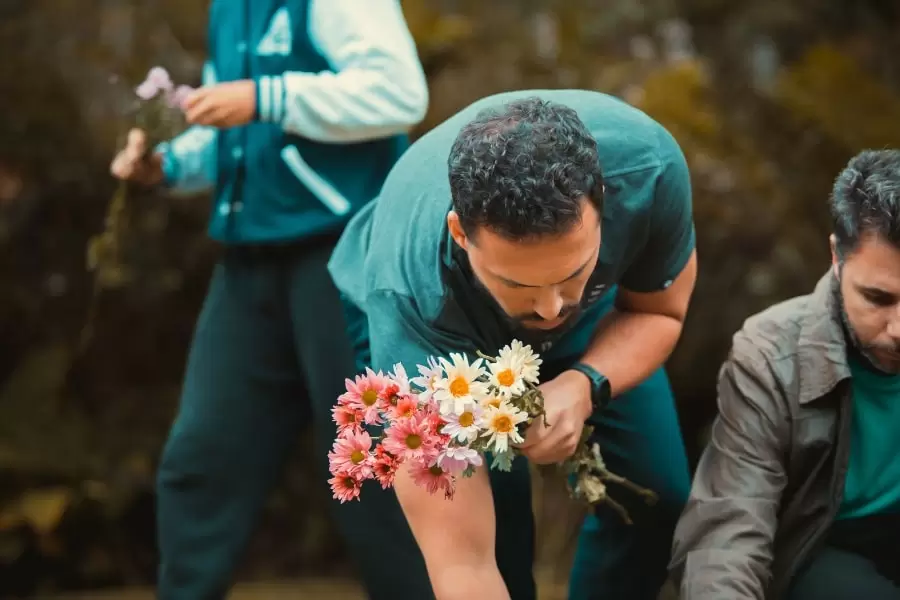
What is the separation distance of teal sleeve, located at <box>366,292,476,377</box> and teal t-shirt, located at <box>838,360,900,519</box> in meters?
0.77

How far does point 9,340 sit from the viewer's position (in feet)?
15.3

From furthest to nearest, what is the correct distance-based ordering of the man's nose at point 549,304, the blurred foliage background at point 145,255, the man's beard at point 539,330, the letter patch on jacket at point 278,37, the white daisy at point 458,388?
the blurred foliage background at point 145,255 → the letter patch on jacket at point 278,37 → the man's beard at point 539,330 → the man's nose at point 549,304 → the white daisy at point 458,388

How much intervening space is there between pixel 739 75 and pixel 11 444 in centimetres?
380

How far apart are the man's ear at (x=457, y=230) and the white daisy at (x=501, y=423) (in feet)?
0.90

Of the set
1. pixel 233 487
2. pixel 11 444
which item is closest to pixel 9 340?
pixel 11 444

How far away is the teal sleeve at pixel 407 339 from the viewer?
6.77ft

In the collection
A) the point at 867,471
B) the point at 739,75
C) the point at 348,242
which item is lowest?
the point at 739,75

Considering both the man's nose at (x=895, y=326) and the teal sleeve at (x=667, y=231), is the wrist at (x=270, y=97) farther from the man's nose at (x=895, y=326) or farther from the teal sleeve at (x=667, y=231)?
the man's nose at (x=895, y=326)

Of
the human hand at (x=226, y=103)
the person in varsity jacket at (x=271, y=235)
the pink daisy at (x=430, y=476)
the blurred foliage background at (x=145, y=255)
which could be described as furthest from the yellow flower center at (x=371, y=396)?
the blurred foliage background at (x=145, y=255)

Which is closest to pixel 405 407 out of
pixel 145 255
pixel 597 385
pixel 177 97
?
pixel 597 385

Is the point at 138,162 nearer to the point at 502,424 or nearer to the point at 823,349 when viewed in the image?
the point at 502,424

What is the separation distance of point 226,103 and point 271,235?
0.30 meters

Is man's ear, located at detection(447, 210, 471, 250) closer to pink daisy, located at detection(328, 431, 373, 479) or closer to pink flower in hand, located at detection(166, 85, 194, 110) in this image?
pink daisy, located at detection(328, 431, 373, 479)

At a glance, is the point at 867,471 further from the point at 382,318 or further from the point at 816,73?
the point at 816,73
